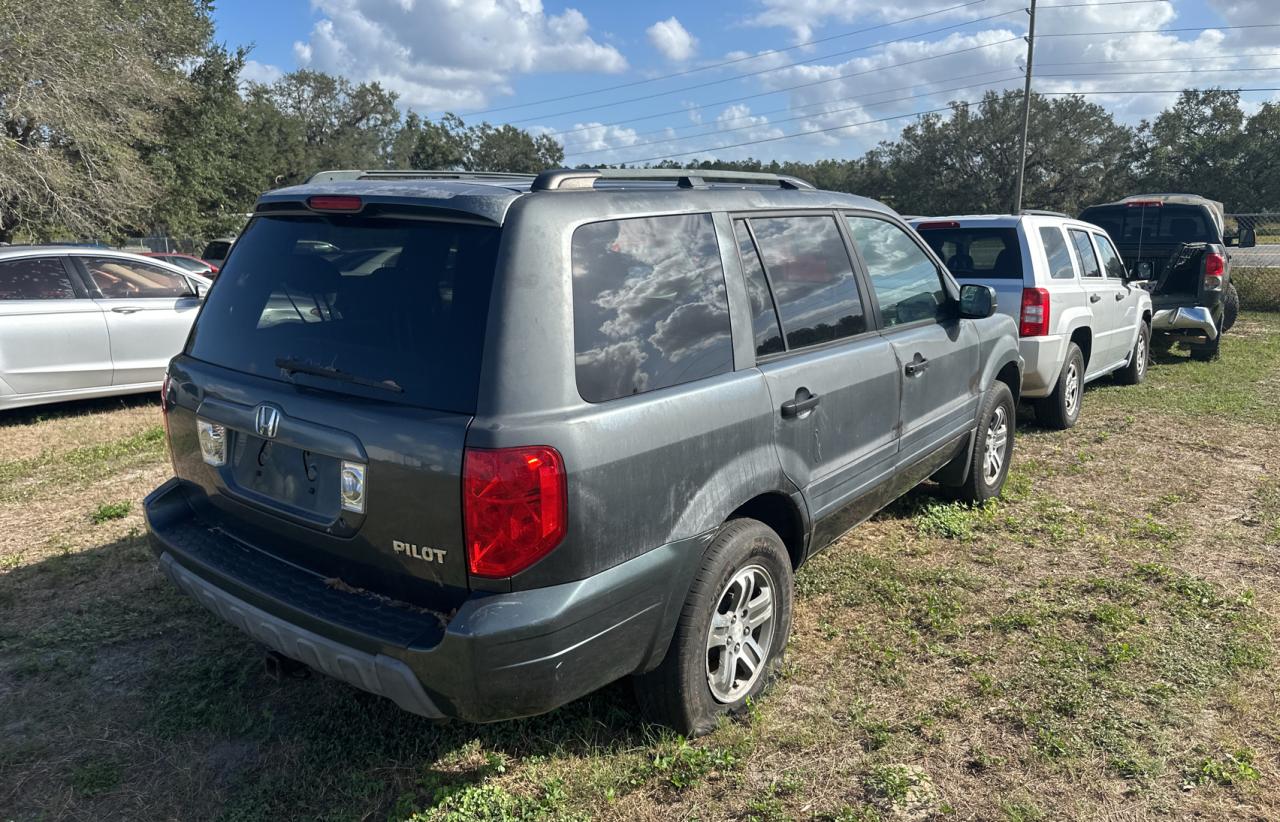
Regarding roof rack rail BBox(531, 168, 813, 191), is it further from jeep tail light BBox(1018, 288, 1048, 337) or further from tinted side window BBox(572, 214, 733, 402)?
jeep tail light BBox(1018, 288, 1048, 337)

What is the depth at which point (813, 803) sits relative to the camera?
2781mm

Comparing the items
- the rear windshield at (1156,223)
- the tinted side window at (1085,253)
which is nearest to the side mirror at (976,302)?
the tinted side window at (1085,253)

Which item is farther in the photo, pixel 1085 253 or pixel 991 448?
pixel 1085 253

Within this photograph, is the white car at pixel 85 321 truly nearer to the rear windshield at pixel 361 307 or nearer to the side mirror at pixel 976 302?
the rear windshield at pixel 361 307

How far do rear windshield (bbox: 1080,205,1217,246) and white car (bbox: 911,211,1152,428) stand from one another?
463 cm

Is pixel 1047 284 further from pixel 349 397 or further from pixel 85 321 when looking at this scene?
pixel 85 321

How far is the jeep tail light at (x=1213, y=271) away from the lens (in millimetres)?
10516

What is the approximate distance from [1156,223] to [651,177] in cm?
1159

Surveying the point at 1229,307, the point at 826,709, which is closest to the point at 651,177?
the point at 826,709

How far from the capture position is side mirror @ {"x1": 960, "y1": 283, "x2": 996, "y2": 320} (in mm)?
4559

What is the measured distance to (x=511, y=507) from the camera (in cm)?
230

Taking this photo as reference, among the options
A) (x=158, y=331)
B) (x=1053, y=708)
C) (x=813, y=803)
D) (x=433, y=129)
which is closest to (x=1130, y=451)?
(x=1053, y=708)

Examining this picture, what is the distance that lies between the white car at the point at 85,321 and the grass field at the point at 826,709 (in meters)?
2.34

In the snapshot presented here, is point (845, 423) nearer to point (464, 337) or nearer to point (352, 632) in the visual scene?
point (464, 337)
